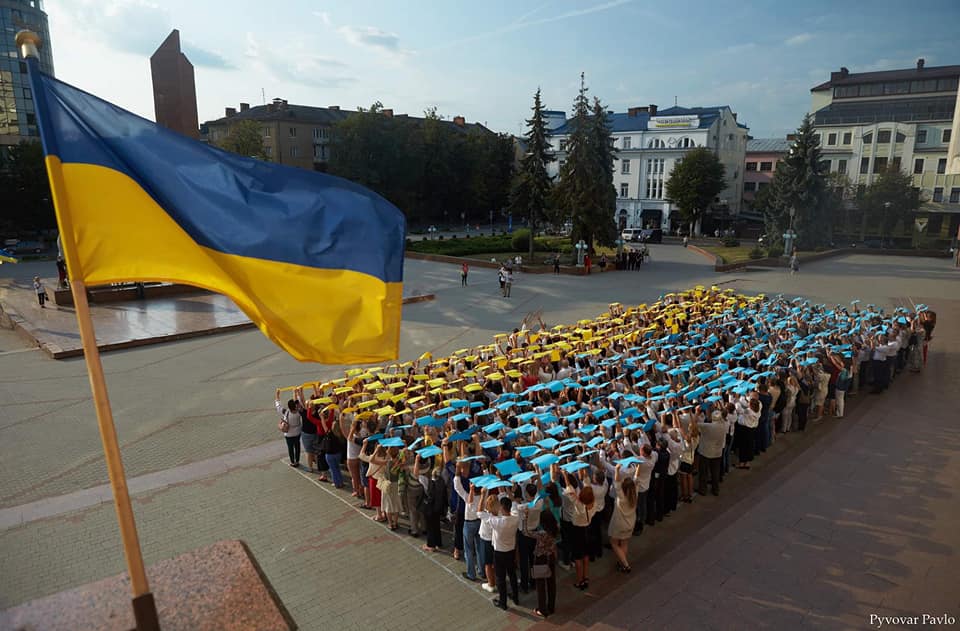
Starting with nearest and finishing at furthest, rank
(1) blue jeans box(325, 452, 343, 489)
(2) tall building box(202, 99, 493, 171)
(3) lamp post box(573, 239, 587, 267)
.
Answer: (1) blue jeans box(325, 452, 343, 489), (3) lamp post box(573, 239, 587, 267), (2) tall building box(202, 99, 493, 171)

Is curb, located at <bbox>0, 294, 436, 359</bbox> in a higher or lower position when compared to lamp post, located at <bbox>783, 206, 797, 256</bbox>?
lower

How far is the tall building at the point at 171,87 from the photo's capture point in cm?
2453

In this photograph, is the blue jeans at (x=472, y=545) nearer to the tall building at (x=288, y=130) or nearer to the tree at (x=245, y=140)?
the tree at (x=245, y=140)

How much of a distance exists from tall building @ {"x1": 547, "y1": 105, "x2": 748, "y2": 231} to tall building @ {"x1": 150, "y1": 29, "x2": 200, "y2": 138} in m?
49.4

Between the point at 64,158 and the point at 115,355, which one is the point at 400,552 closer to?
the point at 64,158

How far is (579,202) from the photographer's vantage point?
131 ft

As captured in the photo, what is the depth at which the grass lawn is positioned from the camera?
44.5 m

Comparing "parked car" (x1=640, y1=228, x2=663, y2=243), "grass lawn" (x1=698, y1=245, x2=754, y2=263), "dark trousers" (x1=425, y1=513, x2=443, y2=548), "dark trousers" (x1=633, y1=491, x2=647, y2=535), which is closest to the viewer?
"dark trousers" (x1=425, y1=513, x2=443, y2=548)

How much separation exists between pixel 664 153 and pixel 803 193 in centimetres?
2583

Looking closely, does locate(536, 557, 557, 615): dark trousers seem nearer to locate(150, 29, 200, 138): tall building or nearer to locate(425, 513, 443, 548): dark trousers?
locate(425, 513, 443, 548): dark trousers

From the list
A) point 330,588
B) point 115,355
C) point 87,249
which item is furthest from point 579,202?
point 87,249

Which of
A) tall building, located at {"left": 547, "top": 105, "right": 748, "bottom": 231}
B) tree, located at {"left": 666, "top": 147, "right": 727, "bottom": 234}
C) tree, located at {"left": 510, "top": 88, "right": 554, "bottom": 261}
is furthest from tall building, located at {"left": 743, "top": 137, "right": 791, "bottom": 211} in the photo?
tree, located at {"left": 510, "top": 88, "right": 554, "bottom": 261}

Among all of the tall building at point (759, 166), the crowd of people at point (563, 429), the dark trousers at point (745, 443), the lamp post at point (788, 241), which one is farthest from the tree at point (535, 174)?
the tall building at point (759, 166)

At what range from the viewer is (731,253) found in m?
49.9
